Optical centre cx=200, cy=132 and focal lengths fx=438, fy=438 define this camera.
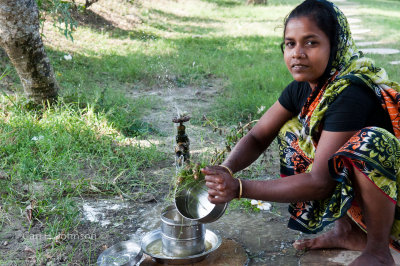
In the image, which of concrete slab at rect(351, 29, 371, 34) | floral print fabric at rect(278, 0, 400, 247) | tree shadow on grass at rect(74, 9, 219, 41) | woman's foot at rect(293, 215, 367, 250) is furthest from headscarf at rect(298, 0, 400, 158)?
concrete slab at rect(351, 29, 371, 34)

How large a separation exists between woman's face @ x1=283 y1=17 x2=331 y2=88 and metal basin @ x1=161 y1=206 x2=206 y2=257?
0.89 meters

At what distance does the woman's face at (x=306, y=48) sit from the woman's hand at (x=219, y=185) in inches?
24.1

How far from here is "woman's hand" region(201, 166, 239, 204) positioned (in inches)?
73.7

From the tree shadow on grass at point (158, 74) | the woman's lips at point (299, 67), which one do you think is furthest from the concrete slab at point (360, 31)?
the woman's lips at point (299, 67)

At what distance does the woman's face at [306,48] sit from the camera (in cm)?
202

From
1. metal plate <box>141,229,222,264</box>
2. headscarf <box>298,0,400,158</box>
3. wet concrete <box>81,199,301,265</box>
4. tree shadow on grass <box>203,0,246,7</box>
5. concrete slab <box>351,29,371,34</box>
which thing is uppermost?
headscarf <box>298,0,400,158</box>

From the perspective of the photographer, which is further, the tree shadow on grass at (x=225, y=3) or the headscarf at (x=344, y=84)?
the tree shadow on grass at (x=225, y=3)

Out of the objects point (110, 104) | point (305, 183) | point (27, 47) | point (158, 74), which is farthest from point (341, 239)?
point (158, 74)

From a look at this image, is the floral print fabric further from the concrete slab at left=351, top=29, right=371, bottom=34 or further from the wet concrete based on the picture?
the concrete slab at left=351, top=29, right=371, bottom=34

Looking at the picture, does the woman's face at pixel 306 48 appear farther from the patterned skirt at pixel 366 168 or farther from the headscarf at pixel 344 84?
the patterned skirt at pixel 366 168

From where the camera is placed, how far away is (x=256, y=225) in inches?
104

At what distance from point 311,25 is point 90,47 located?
5.31 m

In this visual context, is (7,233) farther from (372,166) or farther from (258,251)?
(372,166)

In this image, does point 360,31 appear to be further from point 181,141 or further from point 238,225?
point 181,141
